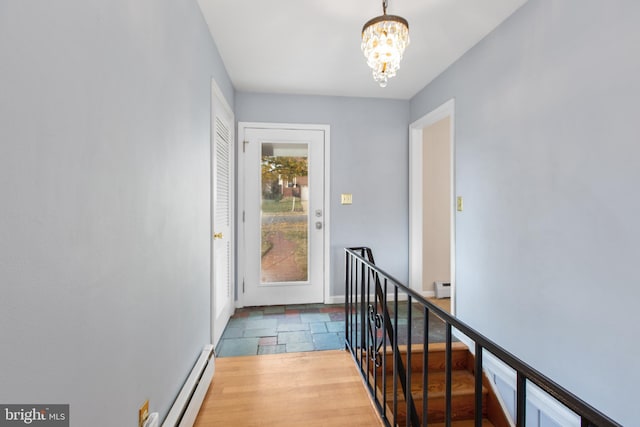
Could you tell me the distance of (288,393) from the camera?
1.83m

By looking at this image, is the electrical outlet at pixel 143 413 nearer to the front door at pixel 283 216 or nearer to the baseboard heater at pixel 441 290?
the front door at pixel 283 216

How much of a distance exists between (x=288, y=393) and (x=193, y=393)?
54cm

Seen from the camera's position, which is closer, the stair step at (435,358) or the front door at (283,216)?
the stair step at (435,358)

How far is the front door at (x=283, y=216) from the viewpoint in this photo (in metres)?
3.38

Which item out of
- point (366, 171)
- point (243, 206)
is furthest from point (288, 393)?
point (366, 171)

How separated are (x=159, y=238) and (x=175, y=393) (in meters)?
0.78

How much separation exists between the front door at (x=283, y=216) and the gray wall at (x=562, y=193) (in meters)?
1.64

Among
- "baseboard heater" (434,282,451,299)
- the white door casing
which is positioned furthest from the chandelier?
"baseboard heater" (434,282,451,299)

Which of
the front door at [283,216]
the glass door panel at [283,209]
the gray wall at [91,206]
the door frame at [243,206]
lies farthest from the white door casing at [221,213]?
the gray wall at [91,206]

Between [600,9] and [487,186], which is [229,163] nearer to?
[487,186]

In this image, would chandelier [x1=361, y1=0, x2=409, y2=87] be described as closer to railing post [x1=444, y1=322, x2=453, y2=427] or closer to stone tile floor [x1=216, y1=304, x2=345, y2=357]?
railing post [x1=444, y1=322, x2=453, y2=427]

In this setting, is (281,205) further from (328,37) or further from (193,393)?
(193,393)

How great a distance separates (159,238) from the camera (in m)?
1.29

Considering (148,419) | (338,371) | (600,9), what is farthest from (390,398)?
(600,9)
